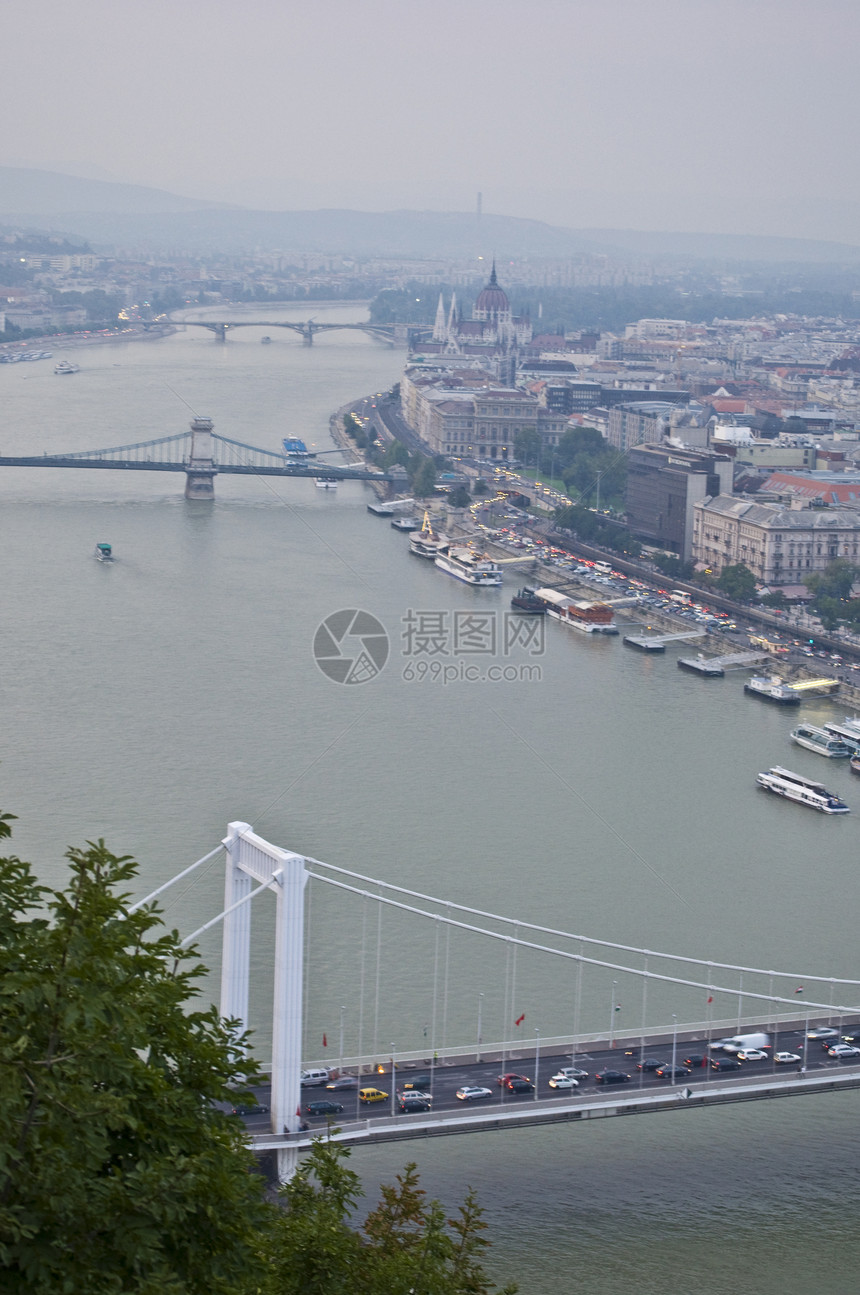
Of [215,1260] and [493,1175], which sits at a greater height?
[215,1260]

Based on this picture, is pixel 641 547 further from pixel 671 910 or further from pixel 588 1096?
pixel 588 1096

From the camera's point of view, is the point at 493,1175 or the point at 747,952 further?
the point at 747,952

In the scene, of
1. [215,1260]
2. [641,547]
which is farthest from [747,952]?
[641,547]

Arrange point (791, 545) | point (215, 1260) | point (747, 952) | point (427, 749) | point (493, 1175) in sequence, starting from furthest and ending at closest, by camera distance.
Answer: point (791, 545) → point (427, 749) → point (747, 952) → point (493, 1175) → point (215, 1260)

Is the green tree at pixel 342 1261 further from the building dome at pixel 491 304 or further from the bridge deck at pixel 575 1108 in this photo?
the building dome at pixel 491 304

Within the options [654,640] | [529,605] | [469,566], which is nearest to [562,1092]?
[654,640]

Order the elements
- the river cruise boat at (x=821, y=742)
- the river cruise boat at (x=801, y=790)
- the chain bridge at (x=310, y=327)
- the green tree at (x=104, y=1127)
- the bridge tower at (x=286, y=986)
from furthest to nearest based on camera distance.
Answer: the chain bridge at (x=310, y=327)
the river cruise boat at (x=821, y=742)
the river cruise boat at (x=801, y=790)
the bridge tower at (x=286, y=986)
the green tree at (x=104, y=1127)

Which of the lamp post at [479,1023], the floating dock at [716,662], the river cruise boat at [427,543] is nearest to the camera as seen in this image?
the lamp post at [479,1023]

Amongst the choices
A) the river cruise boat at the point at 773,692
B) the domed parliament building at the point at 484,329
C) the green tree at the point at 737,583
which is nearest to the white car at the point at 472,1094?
the river cruise boat at the point at 773,692

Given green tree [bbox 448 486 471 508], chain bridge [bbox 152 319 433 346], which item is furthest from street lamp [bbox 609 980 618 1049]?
chain bridge [bbox 152 319 433 346]
